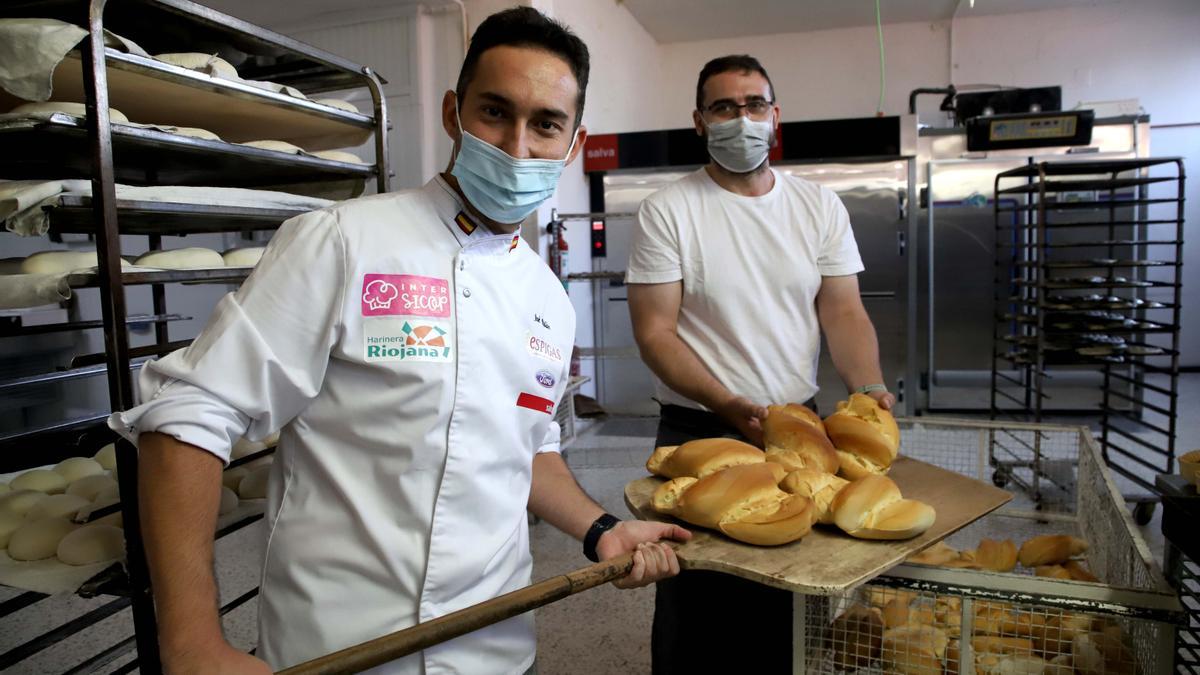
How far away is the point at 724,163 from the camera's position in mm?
1868

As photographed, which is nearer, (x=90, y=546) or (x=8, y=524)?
(x=90, y=546)

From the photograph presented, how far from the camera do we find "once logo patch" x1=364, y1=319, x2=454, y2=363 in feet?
3.09

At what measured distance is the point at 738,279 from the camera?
1826mm

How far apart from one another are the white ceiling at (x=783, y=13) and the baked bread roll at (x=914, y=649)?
530cm

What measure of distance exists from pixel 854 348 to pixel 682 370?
47cm

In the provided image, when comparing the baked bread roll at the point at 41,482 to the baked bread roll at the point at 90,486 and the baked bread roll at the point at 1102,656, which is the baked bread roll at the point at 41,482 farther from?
the baked bread roll at the point at 1102,656

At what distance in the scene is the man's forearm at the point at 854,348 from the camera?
1887 mm

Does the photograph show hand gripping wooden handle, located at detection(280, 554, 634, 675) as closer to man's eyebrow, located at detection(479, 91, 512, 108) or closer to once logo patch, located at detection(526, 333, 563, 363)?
once logo patch, located at detection(526, 333, 563, 363)

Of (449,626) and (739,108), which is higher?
(739,108)

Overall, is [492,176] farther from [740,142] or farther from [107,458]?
[107,458]

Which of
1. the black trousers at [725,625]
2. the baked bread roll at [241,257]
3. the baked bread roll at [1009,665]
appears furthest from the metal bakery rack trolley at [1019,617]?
the baked bread roll at [241,257]

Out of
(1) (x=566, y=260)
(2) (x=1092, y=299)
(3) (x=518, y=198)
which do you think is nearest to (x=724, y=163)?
(3) (x=518, y=198)

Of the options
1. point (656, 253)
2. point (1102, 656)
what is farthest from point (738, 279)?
point (1102, 656)

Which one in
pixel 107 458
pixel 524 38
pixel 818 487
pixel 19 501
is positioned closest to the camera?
pixel 524 38
